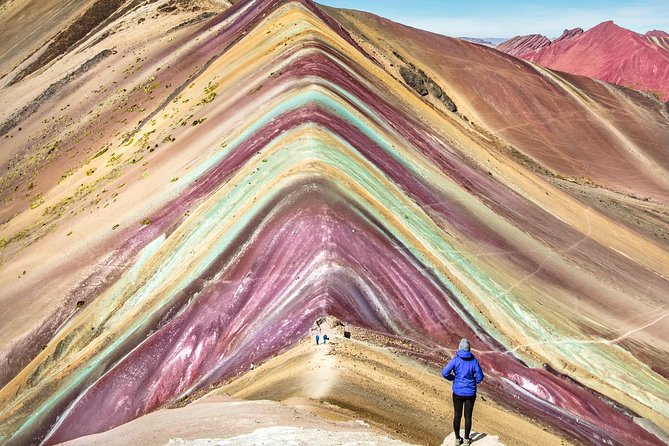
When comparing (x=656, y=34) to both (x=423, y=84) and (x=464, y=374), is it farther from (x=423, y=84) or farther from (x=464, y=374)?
(x=464, y=374)

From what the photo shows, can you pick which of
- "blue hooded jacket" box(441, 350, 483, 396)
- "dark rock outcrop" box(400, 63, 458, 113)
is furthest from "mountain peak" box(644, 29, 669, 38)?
"blue hooded jacket" box(441, 350, 483, 396)

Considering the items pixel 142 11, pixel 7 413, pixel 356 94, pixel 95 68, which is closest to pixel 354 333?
pixel 7 413

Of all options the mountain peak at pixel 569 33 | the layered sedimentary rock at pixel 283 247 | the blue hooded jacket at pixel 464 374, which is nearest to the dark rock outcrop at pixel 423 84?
the layered sedimentary rock at pixel 283 247

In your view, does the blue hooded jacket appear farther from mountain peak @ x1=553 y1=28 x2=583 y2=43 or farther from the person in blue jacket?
mountain peak @ x1=553 y1=28 x2=583 y2=43

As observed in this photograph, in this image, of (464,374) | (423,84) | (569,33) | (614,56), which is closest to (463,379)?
(464,374)

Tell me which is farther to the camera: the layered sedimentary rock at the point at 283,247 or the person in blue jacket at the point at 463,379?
the layered sedimentary rock at the point at 283,247

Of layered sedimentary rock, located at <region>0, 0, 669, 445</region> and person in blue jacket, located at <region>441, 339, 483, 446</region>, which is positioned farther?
layered sedimentary rock, located at <region>0, 0, 669, 445</region>

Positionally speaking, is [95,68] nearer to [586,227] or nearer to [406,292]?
[586,227]

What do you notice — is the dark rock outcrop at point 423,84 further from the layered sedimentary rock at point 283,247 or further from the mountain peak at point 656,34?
the mountain peak at point 656,34

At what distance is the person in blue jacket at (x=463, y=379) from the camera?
9922 millimetres

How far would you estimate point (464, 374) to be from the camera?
998cm

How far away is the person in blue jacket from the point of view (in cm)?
992

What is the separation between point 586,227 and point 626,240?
2.90 metres

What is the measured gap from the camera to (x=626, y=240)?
35.2 metres
